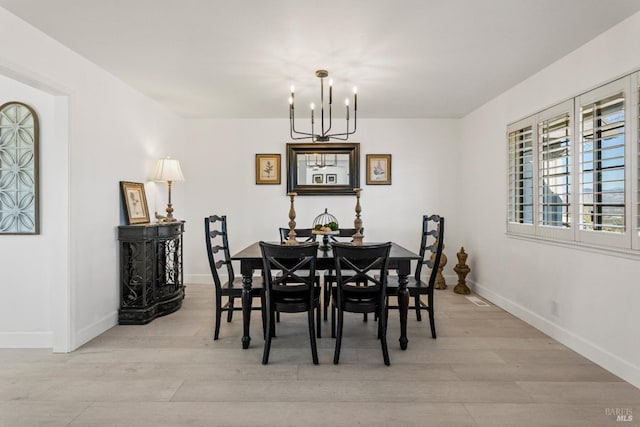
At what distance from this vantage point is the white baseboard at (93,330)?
113 inches

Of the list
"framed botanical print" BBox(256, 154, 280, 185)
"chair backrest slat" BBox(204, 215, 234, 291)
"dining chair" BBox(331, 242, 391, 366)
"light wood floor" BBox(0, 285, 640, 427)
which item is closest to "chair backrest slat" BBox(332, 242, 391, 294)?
"dining chair" BBox(331, 242, 391, 366)

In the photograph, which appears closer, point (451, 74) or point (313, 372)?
point (313, 372)

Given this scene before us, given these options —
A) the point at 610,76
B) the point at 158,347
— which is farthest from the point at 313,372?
the point at 610,76

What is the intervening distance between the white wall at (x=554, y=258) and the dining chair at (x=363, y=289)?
1.58 m

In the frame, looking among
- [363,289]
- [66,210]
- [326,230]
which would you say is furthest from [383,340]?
[66,210]

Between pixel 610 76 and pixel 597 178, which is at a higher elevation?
pixel 610 76

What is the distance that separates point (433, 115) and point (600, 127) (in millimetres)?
2470

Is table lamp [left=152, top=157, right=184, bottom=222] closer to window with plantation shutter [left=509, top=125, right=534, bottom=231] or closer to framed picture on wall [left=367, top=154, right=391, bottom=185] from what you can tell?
framed picture on wall [left=367, top=154, right=391, bottom=185]

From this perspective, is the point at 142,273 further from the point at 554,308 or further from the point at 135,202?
the point at 554,308

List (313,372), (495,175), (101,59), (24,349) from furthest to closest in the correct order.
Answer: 1. (495,175)
2. (101,59)
3. (24,349)
4. (313,372)

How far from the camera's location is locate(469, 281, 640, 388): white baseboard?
2.33 meters

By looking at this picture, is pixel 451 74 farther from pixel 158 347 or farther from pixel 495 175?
pixel 158 347

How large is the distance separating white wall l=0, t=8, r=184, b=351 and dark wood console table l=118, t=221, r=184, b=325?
0.16 m

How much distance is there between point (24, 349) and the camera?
9.34ft
